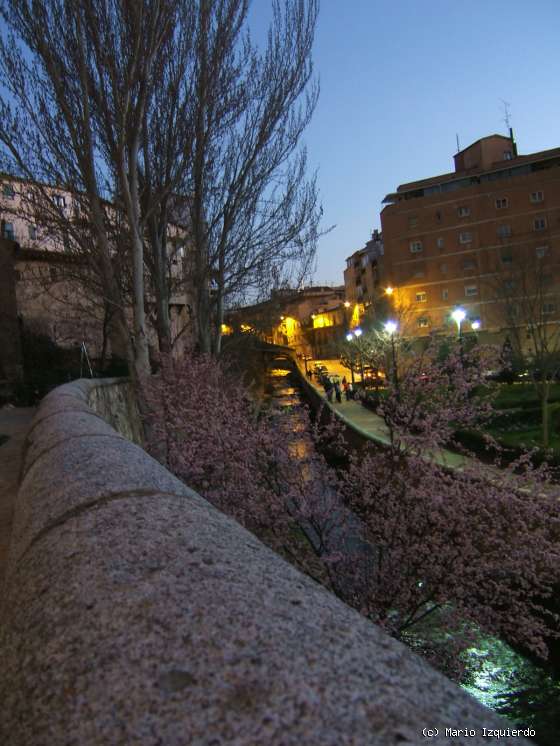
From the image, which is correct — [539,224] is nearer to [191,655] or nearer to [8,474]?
[8,474]

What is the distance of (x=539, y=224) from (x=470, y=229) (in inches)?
187

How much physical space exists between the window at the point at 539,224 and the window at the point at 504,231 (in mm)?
1756

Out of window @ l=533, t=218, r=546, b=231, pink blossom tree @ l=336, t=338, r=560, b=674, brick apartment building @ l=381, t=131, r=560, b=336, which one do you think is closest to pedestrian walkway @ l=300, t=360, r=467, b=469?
pink blossom tree @ l=336, t=338, r=560, b=674

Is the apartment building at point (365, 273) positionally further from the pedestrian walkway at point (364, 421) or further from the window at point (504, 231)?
the pedestrian walkway at point (364, 421)

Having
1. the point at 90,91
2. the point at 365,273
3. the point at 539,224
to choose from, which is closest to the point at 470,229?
the point at 539,224

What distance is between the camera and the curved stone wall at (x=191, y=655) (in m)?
0.68

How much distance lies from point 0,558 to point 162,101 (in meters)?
9.68

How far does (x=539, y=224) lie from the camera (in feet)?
138

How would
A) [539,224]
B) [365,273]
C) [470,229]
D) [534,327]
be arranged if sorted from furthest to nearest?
[365,273], [470,229], [539,224], [534,327]

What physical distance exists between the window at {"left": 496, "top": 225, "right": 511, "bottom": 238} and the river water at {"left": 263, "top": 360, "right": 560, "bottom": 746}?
3971 cm

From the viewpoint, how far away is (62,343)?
28.1 metres

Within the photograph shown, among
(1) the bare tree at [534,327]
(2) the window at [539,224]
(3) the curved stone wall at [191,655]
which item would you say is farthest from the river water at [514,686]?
(2) the window at [539,224]

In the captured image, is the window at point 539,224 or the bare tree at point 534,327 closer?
the bare tree at point 534,327

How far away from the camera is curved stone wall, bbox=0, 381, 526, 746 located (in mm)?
677
